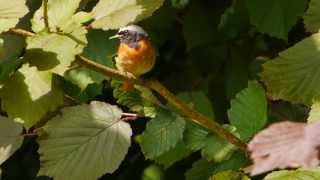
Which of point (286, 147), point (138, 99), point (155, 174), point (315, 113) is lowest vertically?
point (155, 174)

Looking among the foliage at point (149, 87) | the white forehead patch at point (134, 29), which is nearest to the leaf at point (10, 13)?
the foliage at point (149, 87)

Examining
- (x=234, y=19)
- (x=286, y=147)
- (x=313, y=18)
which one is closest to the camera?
(x=286, y=147)

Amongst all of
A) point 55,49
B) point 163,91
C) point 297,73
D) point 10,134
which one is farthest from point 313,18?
point 10,134

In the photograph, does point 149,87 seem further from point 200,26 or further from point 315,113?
point 200,26

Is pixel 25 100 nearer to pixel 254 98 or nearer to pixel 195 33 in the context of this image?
pixel 254 98

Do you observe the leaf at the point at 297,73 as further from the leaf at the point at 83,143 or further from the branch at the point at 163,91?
the leaf at the point at 83,143
